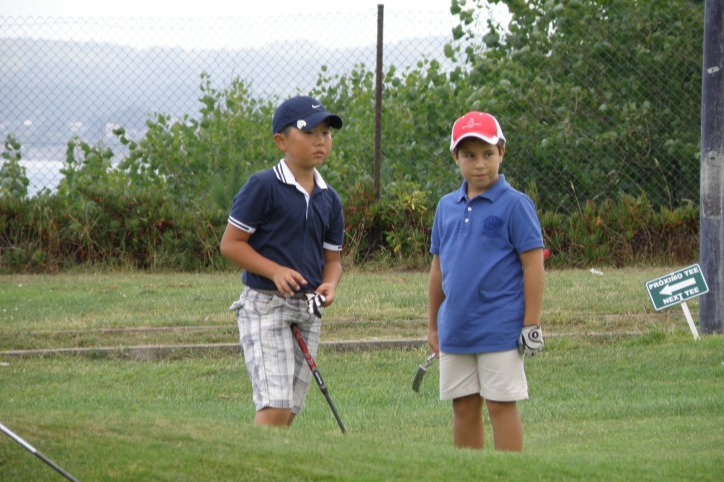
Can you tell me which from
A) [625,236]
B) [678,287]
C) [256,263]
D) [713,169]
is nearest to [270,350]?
[256,263]

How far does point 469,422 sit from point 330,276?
2.94ft

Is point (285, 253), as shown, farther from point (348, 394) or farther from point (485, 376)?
point (348, 394)

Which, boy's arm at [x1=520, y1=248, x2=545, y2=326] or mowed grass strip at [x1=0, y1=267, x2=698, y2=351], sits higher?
boy's arm at [x1=520, y1=248, x2=545, y2=326]

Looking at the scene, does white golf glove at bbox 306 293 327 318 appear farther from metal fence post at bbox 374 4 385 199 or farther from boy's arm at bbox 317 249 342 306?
metal fence post at bbox 374 4 385 199

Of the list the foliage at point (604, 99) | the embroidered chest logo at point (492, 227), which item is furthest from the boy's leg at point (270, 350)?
the foliage at point (604, 99)

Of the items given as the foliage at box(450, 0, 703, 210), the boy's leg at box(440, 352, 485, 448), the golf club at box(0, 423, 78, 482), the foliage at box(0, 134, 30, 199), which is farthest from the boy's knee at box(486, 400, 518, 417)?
the foliage at box(0, 134, 30, 199)

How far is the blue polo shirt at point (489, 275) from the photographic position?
173 inches

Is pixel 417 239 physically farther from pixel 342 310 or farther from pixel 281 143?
pixel 281 143

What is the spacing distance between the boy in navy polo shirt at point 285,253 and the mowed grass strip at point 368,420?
0.88ft

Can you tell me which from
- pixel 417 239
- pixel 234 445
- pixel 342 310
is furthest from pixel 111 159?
pixel 234 445

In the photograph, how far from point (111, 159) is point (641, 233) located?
8.10m

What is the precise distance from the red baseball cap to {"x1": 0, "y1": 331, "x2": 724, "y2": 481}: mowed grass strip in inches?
51.2

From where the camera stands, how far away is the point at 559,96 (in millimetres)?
13703

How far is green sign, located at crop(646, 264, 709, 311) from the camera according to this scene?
25.6 feet
